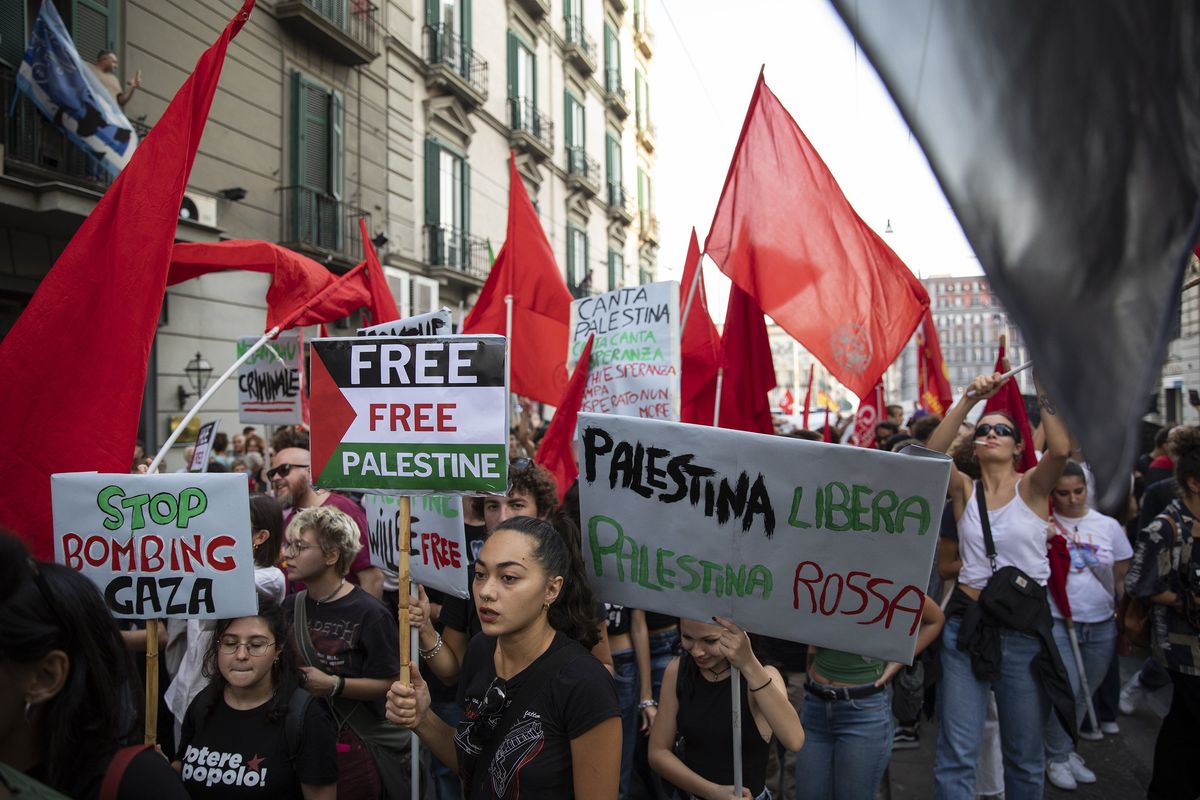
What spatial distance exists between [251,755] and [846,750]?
2285mm

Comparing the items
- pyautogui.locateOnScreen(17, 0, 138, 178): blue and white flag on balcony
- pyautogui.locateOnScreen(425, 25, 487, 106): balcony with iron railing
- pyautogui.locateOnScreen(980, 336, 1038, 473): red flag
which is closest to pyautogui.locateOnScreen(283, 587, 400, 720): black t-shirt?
pyautogui.locateOnScreen(980, 336, 1038, 473): red flag

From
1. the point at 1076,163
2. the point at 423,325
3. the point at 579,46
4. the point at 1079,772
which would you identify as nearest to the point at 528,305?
the point at 423,325

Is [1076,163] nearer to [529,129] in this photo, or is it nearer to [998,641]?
[998,641]

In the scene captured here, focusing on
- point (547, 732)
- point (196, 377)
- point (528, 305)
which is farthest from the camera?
point (196, 377)

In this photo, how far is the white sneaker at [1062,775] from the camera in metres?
4.65

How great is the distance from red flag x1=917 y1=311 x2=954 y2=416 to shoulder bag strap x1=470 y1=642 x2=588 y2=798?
7.01 metres

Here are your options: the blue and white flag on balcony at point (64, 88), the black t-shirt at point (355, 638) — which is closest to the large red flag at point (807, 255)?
the black t-shirt at point (355, 638)

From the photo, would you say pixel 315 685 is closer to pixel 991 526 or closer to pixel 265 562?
pixel 265 562

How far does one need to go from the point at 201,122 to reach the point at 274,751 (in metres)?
2.34

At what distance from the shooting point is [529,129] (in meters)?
21.8

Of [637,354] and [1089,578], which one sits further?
[637,354]

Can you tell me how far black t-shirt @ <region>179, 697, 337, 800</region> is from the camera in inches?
104

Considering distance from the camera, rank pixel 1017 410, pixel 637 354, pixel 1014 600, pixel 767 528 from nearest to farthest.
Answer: pixel 767 528 < pixel 1014 600 < pixel 637 354 < pixel 1017 410

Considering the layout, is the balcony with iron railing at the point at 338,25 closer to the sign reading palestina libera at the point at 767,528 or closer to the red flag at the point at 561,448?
the red flag at the point at 561,448
